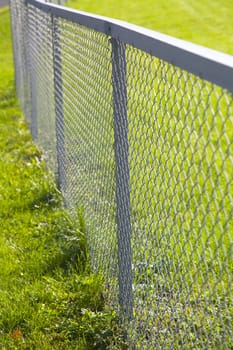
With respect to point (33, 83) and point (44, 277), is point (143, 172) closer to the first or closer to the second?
point (44, 277)

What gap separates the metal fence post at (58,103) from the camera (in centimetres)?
522

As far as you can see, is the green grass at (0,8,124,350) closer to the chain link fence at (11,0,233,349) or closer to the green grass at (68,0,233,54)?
the chain link fence at (11,0,233,349)

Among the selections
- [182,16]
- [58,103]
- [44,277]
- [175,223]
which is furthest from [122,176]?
[182,16]

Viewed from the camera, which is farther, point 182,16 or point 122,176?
point 182,16

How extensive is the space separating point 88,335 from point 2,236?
1.65 metres

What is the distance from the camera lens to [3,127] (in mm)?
8984

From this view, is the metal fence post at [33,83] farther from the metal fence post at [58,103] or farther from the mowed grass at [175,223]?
the mowed grass at [175,223]

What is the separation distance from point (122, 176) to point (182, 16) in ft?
53.0

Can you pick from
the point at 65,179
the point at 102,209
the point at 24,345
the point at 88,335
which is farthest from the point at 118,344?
the point at 65,179

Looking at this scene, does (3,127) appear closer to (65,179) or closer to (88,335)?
(65,179)

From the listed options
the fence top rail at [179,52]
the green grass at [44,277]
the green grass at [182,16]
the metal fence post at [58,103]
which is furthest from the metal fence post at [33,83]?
the green grass at [182,16]

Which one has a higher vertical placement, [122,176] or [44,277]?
[122,176]

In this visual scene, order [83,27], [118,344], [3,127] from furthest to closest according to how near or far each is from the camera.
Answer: [3,127], [83,27], [118,344]

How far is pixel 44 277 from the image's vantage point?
4.21m
